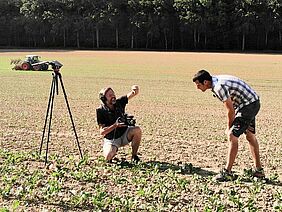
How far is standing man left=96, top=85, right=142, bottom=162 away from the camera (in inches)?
317

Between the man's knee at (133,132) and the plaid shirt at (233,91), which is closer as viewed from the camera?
the plaid shirt at (233,91)

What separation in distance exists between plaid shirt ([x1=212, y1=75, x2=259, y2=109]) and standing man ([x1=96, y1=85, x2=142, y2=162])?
1.76 meters

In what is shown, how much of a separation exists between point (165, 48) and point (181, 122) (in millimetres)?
53436

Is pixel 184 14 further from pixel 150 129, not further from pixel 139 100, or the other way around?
pixel 150 129

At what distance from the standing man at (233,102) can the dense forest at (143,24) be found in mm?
56348

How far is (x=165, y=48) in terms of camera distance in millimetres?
65750

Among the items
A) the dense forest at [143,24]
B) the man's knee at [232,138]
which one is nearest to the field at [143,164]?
the man's knee at [232,138]

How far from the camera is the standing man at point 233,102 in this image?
6.86m

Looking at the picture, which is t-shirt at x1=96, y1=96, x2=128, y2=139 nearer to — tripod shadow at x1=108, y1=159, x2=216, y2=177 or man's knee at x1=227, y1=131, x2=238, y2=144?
tripod shadow at x1=108, y1=159, x2=216, y2=177

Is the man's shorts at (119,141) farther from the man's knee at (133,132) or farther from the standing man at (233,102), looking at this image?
the standing man at (233,102)

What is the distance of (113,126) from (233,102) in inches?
77.9

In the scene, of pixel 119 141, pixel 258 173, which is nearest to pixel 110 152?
pixel 119 141

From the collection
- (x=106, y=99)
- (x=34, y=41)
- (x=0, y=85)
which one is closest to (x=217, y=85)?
(x=106, y=99)

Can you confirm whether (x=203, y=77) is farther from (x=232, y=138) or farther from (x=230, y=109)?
(x=232, y=138)
